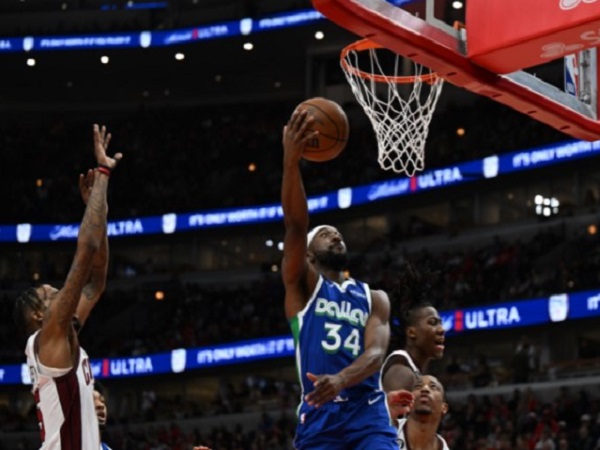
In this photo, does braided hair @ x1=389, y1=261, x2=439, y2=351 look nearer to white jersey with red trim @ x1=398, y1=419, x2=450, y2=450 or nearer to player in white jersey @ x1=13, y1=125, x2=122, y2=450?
white jersey with red trim @ x1=398, y1=419, x2=450, y2=450

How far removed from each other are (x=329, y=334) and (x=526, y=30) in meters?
2.09

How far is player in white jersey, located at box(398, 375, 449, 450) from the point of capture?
21.9ft

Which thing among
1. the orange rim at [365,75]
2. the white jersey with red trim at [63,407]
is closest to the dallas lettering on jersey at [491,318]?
the orange rim at [365,75]

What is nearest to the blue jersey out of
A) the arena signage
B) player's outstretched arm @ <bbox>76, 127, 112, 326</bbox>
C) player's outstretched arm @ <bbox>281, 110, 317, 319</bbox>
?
player's outstretched arm @ <bbox>281, 110, 317, 319</bbox>

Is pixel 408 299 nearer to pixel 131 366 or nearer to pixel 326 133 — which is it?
pixel 326 133

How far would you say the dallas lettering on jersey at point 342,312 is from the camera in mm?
5516

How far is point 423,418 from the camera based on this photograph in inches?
265

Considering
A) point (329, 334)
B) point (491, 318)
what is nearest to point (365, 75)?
point (329, 334)

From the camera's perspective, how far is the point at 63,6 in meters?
33.9

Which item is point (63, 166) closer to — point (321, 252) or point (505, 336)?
point (505, 336)

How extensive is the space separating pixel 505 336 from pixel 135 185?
12.2m

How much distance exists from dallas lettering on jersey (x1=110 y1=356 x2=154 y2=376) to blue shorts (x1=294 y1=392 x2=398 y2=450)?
73.6ft

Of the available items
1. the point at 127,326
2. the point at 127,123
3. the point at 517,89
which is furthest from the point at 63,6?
the point at 517,89

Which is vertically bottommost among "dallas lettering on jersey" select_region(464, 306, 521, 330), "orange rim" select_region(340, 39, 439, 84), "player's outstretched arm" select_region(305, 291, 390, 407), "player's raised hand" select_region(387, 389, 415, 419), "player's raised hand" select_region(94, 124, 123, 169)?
"player's raised hand" select_region(387, 389, 415, 419)
